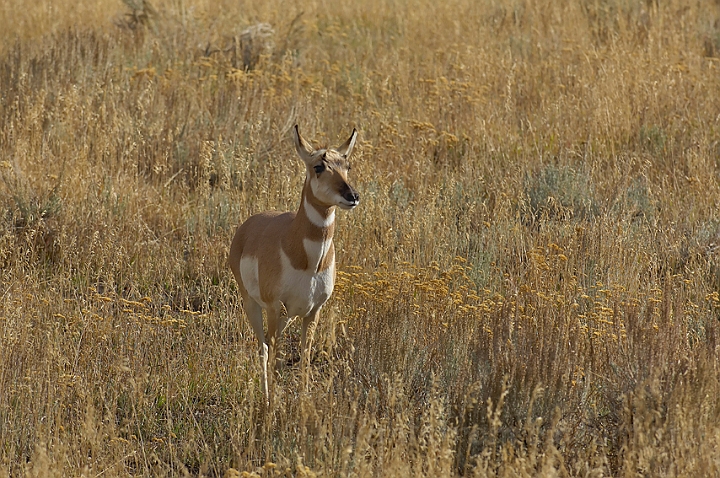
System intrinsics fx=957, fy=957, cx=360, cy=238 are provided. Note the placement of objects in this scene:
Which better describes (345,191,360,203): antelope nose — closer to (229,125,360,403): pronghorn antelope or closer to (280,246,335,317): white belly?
(229,125,360,403): pronghorn antelope

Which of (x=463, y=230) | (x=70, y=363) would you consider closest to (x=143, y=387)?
(x=70, y=363)

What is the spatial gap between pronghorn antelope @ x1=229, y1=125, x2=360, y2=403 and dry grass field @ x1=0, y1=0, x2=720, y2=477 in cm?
38

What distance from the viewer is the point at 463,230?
7938 mm

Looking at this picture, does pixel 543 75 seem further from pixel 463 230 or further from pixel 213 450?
pixel 213 450

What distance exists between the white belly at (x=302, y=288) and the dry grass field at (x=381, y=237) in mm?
413

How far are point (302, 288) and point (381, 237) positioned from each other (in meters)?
2.30

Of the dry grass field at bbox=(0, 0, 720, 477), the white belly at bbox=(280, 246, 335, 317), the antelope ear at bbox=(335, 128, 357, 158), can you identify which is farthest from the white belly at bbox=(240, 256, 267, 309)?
the antelope ear at bbox=(335, 128, 357, 158)

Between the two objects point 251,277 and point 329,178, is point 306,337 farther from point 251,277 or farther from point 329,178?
point 329,178

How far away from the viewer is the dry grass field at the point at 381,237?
16.0 ft

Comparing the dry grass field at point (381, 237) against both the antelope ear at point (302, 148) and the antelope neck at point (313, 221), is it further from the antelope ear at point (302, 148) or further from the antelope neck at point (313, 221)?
the antelope ear at point (302, 148)

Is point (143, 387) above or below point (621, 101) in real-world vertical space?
below

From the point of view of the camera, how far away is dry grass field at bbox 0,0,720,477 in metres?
4.89

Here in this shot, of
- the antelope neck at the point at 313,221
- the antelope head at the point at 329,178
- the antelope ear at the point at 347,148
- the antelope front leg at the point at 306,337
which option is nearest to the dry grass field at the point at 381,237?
the antelope front leg at the point at 306,337

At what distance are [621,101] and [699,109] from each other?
2.77ft
